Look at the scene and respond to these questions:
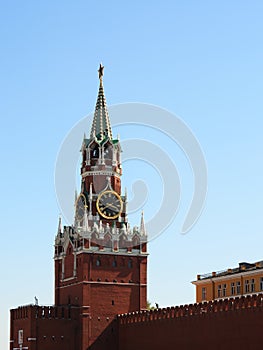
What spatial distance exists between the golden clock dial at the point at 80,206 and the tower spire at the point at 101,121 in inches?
228

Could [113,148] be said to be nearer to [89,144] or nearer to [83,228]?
[89,144]

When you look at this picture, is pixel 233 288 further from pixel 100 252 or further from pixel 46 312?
pixel 46 312

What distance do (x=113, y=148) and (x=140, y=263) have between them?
10887 millimetres

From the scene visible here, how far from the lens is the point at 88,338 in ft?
208

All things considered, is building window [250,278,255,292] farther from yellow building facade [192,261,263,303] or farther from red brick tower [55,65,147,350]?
red brick tower [55,65,147,350]

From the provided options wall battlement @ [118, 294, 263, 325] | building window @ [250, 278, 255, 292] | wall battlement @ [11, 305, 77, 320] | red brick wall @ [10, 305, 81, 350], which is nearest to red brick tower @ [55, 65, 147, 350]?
red brick wall @ [10, 305, 81, 350]

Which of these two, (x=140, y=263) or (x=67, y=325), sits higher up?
(x=140, y=263)

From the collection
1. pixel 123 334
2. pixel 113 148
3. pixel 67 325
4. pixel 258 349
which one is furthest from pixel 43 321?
pixel 258 349

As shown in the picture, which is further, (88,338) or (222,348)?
(88,338)

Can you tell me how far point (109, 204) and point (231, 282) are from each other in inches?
493

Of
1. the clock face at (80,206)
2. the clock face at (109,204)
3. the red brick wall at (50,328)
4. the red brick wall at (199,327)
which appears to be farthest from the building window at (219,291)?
the clock face at (80,206)

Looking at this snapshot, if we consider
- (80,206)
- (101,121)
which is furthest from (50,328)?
(101,121)

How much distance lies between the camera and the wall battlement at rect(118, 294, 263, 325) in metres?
48.9

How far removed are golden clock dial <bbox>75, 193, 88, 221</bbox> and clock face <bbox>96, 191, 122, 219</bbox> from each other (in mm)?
1257
